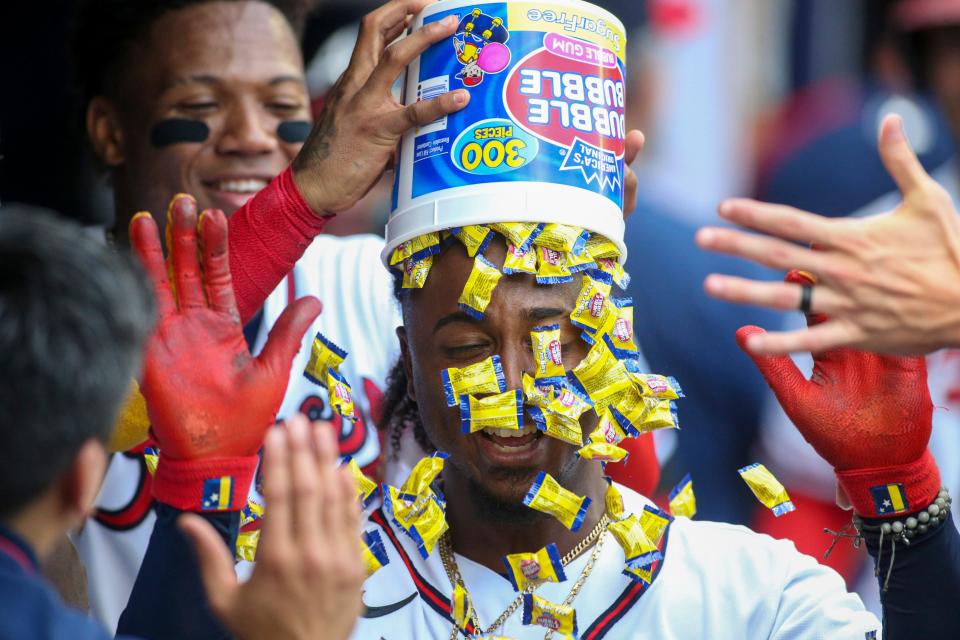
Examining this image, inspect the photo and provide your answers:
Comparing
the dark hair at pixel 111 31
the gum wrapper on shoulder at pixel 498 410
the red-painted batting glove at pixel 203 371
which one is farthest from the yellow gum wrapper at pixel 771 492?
the dark hair at pixel 111 31

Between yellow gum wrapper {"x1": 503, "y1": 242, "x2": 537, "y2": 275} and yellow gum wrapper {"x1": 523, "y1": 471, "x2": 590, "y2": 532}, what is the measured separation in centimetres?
45

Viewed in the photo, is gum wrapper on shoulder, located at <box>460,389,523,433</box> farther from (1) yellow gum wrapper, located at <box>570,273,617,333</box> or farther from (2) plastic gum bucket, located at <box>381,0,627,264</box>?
(2) plastic gum bucket, located at <box>381,0,627,264</box>

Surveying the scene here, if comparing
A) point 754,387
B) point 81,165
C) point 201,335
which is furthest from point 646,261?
point 81,165

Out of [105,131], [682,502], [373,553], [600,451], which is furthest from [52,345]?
[105,131]

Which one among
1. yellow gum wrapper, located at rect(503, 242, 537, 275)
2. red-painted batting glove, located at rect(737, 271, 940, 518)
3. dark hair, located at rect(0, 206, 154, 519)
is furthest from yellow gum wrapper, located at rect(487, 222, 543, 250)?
dark hair, located at rect(0, 206, 154, 519)

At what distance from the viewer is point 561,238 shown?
9.67ft

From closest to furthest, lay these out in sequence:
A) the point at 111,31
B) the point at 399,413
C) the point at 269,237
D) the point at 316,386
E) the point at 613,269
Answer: the point at 613,269 < the point at 269,237 < the point at 399,413 < the point at 316,386 < the point at 111,31

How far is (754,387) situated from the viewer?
4863mm

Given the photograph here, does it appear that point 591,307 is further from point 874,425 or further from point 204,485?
point 204,485

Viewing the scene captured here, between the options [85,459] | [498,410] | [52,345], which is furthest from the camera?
[498,410]

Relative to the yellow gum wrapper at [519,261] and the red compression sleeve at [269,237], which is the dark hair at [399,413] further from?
the yellow gum wrapper at [519,261]

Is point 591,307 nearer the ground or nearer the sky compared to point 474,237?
nearer the ground

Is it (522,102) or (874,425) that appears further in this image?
(522,102)

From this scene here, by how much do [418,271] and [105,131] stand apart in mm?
1907
